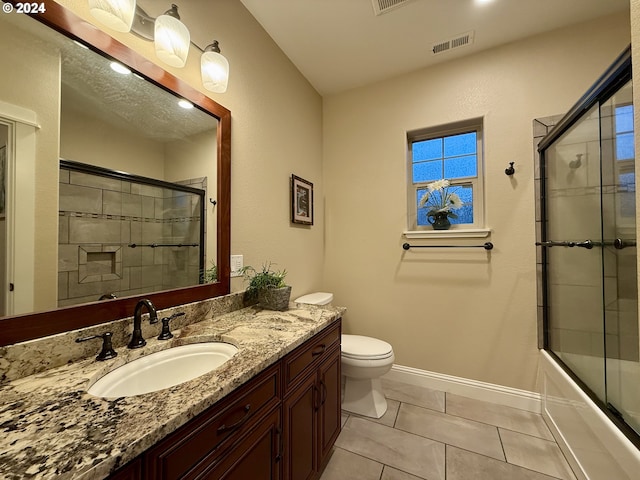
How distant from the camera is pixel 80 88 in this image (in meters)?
0.92

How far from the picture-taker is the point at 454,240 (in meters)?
2.06

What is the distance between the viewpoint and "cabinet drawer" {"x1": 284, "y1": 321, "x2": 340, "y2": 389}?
1022 millimetres

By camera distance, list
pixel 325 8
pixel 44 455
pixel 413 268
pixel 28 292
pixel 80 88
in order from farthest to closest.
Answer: pixel 413 268
pixel 325 8
pixel 80 88
pixel 28 292
pixel 44 455

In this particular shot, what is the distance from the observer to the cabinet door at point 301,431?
1.01 metres

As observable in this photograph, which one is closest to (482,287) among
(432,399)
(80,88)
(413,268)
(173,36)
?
(413,268)

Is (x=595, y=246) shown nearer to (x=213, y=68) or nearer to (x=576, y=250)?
(x=576, y=250)

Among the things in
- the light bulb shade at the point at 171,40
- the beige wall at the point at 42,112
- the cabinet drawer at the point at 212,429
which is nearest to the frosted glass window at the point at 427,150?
the light bulb shade at the point at 171,40

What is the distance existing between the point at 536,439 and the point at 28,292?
257 cm

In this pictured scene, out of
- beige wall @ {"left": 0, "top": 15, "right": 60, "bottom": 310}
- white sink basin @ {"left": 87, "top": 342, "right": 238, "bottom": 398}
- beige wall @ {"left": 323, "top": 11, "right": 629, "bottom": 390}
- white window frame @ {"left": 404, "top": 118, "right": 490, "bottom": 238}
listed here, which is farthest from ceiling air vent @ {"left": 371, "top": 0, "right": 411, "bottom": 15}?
white sink basin @ {"left": 87, "top": 342, "right": 238, "bottom": 398}

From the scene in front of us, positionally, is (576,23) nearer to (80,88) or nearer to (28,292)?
(80,88)

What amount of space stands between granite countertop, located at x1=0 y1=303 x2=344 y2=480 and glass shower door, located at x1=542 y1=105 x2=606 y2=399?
1.82 m

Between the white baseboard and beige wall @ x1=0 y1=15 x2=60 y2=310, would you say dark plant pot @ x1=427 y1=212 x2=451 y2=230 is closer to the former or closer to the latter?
the white baseboard

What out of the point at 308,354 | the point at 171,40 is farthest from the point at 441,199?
the point at 171,40

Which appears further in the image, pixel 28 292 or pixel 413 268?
pixel 413 268
